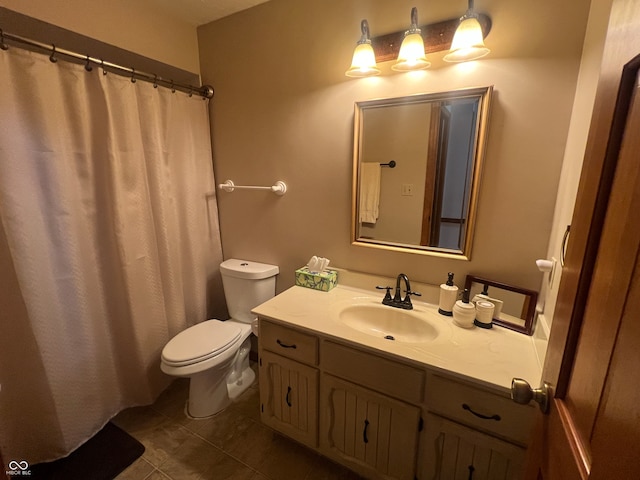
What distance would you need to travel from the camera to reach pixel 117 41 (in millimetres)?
1479

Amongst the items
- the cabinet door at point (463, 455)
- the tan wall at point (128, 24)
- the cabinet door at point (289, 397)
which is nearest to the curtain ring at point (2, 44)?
the tan wall at point (128, 24)

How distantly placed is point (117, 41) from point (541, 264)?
219cm

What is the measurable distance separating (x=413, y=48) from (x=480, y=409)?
136 cm

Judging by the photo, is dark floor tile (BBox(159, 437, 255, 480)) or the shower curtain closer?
the shower curtain

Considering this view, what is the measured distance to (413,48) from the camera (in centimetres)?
118

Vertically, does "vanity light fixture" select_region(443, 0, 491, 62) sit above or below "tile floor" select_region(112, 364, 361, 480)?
above

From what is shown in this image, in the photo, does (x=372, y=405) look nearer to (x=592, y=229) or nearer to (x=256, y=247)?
(x=592, y=229)

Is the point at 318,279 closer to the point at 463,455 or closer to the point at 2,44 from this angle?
the point at 463,455

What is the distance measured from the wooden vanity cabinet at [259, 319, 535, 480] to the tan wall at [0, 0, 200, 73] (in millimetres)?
1587

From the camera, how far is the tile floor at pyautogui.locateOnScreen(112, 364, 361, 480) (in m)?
1.40

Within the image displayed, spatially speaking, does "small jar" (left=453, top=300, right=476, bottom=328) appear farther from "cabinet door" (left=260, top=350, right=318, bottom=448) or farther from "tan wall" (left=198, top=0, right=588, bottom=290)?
"cabinet door" (left=260, top=350, right=318, bottom=448)

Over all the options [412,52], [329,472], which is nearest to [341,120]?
[412,52]

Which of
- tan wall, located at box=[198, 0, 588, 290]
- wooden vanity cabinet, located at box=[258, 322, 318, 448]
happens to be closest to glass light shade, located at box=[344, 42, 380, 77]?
tan wall, located at box=[198, 0, 588, 290]

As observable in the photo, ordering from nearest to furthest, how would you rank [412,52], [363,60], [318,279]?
1. [412,52]
2. [363,60]
3. [318,279]
